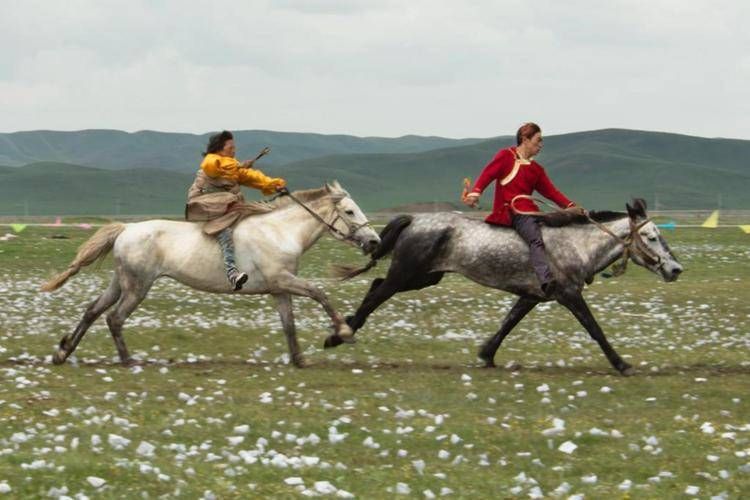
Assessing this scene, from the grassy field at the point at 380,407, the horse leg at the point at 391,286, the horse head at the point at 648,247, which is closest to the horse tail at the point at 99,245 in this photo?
the grassy field at the point at 380,407

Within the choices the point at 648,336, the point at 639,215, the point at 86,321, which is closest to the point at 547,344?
the point at 648,336

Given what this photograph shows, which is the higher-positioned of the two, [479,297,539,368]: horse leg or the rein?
the rein

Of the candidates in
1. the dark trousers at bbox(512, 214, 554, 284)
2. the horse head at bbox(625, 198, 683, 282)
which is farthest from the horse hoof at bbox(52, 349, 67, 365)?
the horse head at bbox(625, 198, 683, 282)

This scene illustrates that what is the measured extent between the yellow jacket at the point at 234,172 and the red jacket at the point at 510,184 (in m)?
2.90

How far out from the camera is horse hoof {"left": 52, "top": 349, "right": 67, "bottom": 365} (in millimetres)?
16734

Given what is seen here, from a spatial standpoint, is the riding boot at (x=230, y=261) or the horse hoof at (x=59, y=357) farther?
the horse hoof at (x=59, y=357)

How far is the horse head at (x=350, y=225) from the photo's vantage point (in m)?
17.0

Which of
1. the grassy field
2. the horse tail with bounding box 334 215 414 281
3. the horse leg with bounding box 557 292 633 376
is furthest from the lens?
the horse tail with bounding box 334 215 414 281

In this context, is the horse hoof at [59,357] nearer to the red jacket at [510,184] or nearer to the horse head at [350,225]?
the horse head at [350,225]

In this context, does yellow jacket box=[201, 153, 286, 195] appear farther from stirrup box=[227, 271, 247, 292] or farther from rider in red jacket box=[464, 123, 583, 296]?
rider in red jacket box=[464, 123, 583, 296]

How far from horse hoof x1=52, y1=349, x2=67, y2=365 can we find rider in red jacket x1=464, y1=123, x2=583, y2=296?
19.6 ft

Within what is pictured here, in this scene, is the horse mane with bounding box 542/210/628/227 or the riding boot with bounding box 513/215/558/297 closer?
the riding boot with bounding box 513/215/558/297

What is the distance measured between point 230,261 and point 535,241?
165 inches

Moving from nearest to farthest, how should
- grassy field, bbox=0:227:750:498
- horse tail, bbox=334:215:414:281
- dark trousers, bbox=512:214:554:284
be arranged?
1. grassy field, bbox=0:227:750:498
2. dark trousers, bbox=512:214:554:284
3. horse tail, bbox=334:215:414:281
